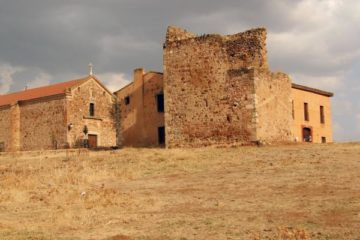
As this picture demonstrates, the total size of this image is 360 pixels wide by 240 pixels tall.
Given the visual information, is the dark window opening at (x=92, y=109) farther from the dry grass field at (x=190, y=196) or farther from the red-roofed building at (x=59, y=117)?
the dry grass field at (x=190, y=196)

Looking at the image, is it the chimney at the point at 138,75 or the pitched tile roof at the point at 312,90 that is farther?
the chimney at the point at 138,75

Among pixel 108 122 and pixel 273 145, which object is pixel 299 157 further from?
pixel 108 122

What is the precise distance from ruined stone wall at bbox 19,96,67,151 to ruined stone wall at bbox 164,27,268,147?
1217 cm

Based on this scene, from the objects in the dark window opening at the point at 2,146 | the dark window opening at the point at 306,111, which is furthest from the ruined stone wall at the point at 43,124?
the dark window opening at the point at 306,111

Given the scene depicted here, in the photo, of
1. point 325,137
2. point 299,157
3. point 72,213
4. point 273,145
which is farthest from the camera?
point 325,137

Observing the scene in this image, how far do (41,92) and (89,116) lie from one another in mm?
4240

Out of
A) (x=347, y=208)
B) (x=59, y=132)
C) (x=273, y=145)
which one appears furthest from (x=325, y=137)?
(x=347, y=208)

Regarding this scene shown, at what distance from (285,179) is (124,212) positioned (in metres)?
5.40

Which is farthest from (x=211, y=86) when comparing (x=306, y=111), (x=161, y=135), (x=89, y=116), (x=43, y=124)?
(x=43, y=124)

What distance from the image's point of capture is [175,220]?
36.6 feet

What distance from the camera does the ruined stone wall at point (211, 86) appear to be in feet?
80.2

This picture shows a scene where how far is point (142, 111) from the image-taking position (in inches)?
1480

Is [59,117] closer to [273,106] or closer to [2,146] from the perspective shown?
[2,146]

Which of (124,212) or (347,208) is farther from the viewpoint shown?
(124,212)
